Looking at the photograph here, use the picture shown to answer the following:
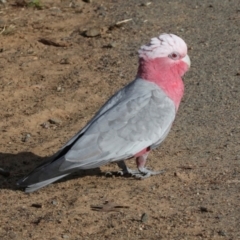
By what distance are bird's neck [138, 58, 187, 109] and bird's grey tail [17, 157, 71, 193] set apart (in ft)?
3.37

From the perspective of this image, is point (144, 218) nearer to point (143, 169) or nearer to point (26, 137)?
point (143, 169)

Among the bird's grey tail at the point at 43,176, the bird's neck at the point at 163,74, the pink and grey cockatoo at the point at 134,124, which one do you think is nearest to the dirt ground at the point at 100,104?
the bird's grey tail at the point at 43,176

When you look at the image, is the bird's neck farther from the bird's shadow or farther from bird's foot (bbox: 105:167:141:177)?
the bird's shadow

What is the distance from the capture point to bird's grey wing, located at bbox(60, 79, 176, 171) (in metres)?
6.37

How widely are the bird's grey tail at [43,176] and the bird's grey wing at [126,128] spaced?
0.20 ft

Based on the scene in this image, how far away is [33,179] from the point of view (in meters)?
6.33

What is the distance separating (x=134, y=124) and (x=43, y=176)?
33.5 inches

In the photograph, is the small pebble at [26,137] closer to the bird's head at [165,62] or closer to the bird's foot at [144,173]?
the bird's foot at [144,173]

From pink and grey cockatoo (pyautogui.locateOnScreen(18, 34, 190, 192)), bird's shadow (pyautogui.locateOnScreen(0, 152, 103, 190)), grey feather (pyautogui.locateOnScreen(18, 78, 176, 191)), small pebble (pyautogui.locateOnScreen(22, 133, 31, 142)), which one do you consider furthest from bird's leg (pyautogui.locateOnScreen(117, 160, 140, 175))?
small pebble (pyautogui.locateOnScreen(22, 133, 31, 142))

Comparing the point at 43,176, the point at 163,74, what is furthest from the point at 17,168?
the point at 163,74

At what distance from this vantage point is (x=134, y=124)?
21.5ft

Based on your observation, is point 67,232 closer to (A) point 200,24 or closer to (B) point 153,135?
(B) point 153,135

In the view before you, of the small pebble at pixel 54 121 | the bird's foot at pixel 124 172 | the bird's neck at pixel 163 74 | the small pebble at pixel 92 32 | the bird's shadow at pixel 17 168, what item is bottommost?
the small pebble at pixel 92 32

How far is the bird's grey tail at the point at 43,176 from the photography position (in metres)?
6.27
